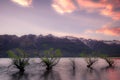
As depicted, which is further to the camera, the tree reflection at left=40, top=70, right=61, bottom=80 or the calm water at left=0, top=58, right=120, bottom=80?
the calm water at left=0, top=58, right=120, bottom=80

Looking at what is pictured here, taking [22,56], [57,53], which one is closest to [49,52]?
[57,53]

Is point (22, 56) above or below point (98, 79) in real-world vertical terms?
above

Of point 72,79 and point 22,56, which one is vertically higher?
point 22,56

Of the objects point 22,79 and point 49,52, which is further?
point 49,52

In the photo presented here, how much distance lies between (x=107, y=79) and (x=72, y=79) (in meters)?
5.50

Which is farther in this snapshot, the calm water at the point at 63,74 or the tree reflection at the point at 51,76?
the calm water at the point at 63,74

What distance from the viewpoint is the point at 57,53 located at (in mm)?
44844

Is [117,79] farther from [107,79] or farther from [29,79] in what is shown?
[29,79]

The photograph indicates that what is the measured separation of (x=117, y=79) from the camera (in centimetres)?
3194

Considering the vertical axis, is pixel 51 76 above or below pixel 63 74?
above

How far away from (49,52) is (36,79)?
1308 cm

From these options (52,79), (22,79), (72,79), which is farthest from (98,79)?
(22,79)

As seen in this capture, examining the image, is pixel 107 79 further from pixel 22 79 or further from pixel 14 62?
pixel 14 62

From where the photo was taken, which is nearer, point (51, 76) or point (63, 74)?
point (51, 76)
